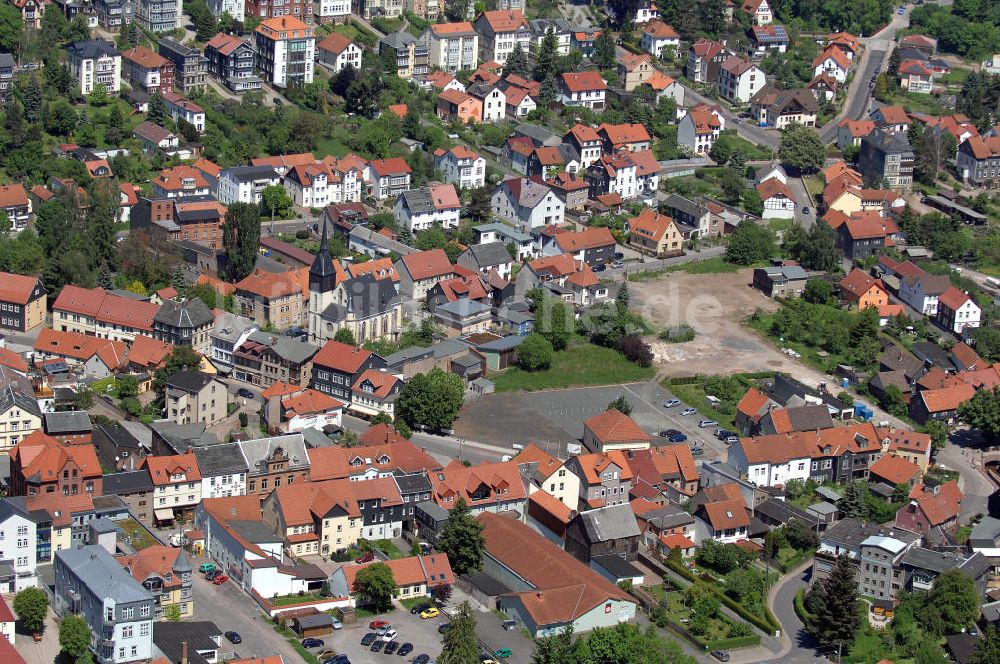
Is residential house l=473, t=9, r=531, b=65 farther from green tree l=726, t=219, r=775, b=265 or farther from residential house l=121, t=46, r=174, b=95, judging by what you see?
green tree l=726, t=219, r=775, b=265

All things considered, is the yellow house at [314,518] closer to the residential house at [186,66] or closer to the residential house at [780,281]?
the residential house at [780,281]

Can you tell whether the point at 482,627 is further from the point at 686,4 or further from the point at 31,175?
the point at 686,4

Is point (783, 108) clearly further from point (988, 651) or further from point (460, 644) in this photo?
point (460, 644)

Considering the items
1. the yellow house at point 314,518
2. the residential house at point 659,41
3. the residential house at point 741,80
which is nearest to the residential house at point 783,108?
the residential house at point 741,80

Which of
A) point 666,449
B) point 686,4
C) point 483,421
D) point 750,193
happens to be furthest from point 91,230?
point 686,4

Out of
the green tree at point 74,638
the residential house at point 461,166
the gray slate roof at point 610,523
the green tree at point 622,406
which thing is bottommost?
the green tree at point 622,406
